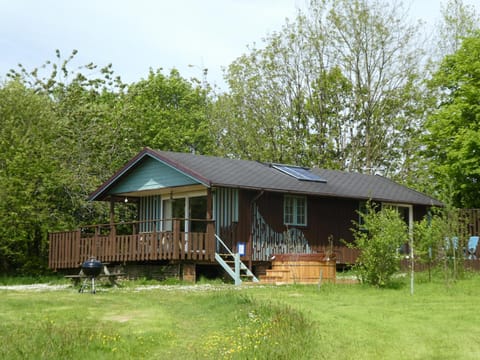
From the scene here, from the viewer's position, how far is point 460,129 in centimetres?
2978

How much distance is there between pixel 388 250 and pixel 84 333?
8233mm

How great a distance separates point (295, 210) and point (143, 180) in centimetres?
524

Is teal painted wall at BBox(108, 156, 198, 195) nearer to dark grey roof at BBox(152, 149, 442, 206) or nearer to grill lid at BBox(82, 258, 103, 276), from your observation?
dark grey roof at BBox(152, 149, 442, 206)

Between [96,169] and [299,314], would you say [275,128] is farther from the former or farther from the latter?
[299,314]

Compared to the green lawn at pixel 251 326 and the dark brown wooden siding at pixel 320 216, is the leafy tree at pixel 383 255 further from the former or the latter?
the dark brown wooden siding at pixel 320 216

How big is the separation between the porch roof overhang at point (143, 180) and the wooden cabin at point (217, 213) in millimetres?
35

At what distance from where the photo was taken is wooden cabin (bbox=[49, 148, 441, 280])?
2247 centimetres

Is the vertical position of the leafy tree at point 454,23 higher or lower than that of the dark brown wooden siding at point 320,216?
higher

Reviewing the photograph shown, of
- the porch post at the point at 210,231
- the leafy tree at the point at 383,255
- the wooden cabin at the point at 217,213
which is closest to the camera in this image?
the leafy tree at the point at 383,255

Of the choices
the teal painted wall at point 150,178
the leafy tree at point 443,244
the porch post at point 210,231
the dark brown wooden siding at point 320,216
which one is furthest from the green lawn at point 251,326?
the teal painted wall at point 150,178

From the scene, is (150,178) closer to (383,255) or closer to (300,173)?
(300,173)

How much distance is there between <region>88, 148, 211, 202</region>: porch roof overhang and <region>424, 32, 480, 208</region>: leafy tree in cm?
1116

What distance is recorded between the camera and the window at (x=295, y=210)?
2509 centimetres

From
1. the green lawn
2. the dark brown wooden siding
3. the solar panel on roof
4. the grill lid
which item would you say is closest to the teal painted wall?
the dark brown wooden siding
